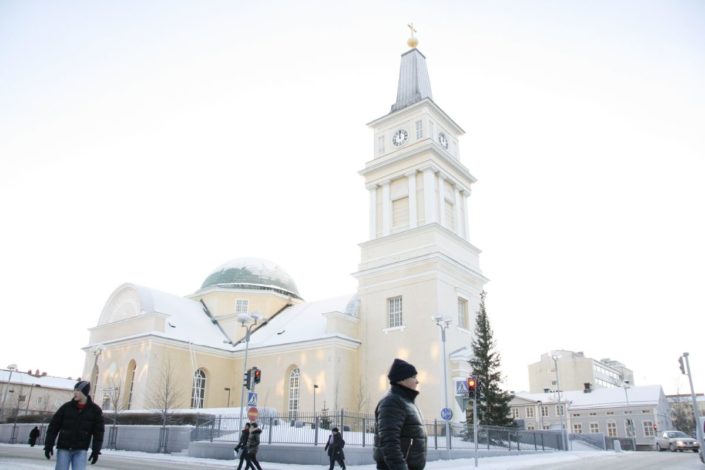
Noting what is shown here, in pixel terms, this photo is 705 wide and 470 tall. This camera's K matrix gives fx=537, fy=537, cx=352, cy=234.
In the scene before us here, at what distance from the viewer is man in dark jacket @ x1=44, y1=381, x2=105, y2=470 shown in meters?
7.50

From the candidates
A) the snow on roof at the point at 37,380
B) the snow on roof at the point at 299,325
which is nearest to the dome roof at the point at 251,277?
the snow on roof at the point at 299,325

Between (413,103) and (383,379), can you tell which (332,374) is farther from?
(413,103)

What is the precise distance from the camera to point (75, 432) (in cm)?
755

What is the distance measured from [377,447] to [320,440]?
18.5 meters

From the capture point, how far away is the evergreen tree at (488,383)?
31.9 metres

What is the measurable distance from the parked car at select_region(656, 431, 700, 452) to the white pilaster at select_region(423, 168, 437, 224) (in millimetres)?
24854

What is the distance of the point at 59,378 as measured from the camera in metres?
84.9

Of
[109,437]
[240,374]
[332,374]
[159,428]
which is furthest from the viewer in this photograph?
[240,374]

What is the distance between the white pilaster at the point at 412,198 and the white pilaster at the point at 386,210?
1.97 m

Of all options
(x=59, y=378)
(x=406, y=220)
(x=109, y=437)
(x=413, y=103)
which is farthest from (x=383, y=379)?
(x=59, y=378)

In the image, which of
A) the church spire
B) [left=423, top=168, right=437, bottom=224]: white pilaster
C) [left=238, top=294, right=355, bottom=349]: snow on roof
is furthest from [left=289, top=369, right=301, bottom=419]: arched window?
the church spire

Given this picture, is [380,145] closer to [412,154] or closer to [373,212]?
[412,154]

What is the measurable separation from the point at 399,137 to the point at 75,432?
37564 mm

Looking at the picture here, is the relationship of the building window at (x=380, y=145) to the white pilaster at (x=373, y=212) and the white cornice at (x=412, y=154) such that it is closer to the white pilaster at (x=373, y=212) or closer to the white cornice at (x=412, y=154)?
the white cornice at (x=412, y=154)
